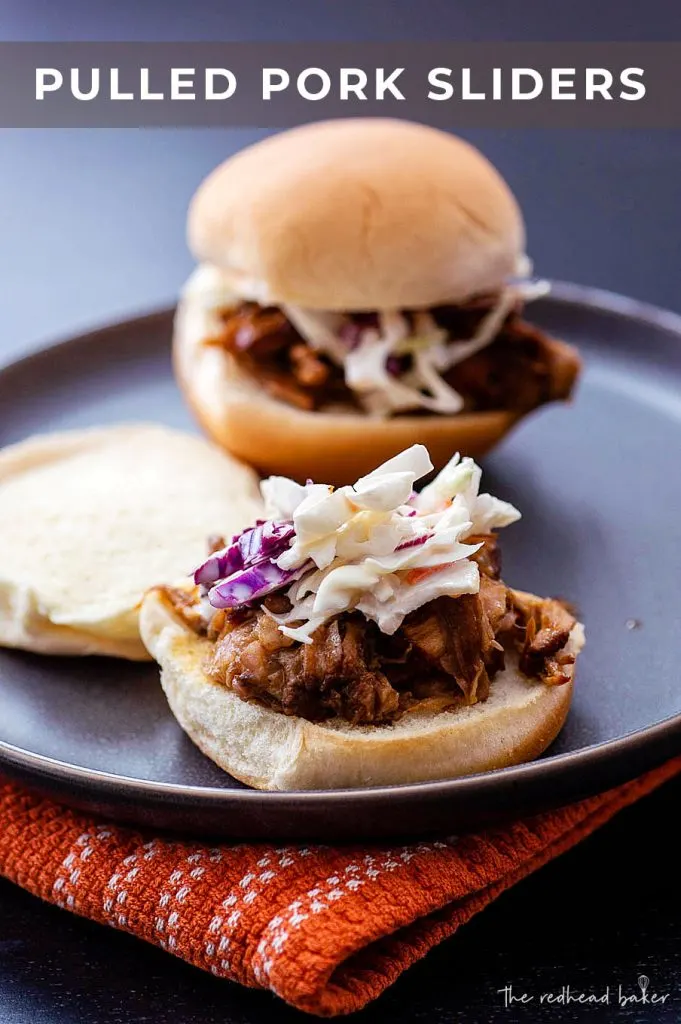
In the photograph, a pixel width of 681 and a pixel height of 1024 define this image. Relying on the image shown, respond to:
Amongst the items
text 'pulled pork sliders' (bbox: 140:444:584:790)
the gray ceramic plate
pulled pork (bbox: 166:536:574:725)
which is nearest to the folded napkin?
the gray ceramic plate

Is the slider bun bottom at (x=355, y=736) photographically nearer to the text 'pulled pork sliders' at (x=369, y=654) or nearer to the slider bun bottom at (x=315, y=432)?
the text 'pulled pork sliders' at (x=369, y=654)

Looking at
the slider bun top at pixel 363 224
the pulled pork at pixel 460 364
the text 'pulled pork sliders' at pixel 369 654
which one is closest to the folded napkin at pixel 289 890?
the text 'pulled pork sliders' at pixel 369 654

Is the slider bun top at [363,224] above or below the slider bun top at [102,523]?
above

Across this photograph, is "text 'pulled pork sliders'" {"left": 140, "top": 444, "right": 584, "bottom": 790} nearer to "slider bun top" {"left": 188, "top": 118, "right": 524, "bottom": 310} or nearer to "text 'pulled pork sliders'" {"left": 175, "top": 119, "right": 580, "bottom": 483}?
"text 'pulled pork sliders'" {"left": 175, "top": 119, "right": 580, "bottom": 483}

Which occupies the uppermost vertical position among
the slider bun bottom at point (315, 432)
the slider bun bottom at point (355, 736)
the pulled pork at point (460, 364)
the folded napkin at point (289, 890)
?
the pulled pork at point (460, 364)

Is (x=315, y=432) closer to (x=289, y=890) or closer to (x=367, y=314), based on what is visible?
(x=367, y=314)

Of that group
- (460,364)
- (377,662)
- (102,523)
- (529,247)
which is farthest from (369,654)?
(529,247)

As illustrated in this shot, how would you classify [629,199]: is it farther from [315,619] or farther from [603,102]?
[315,619]

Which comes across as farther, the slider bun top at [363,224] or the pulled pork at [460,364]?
the pulled pork at [460,364]

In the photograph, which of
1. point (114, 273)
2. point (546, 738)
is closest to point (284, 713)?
point (546, 738)
